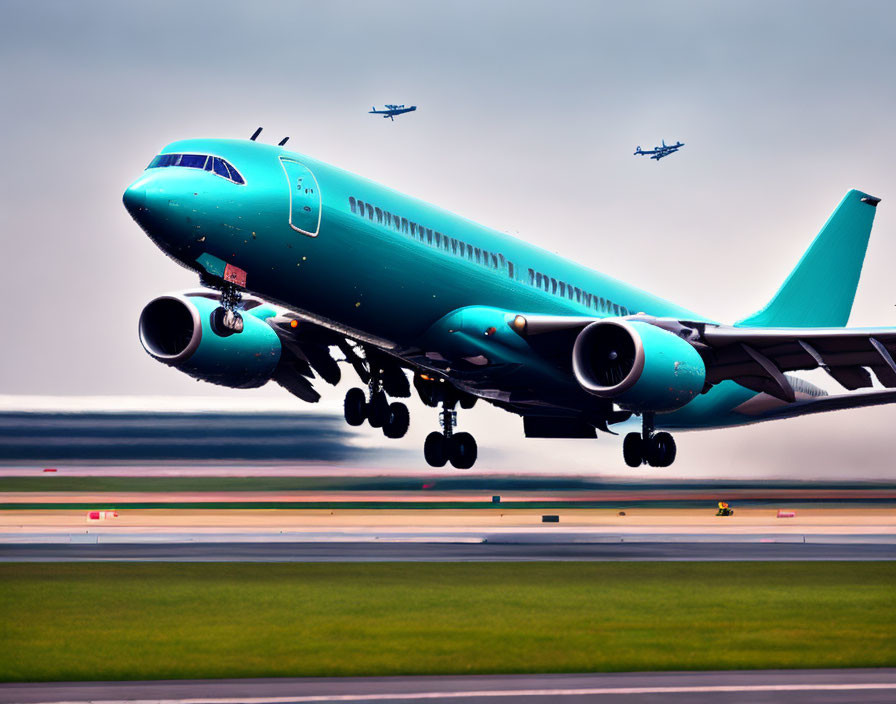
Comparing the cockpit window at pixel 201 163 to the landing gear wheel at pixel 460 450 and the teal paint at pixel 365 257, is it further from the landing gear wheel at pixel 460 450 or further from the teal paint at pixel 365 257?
the landing gear wheel at pixel 460 450

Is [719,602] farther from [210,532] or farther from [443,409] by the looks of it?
[443,409]

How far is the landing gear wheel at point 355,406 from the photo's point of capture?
41.1 meters

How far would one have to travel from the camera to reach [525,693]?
46.7 feet

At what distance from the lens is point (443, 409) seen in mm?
42250

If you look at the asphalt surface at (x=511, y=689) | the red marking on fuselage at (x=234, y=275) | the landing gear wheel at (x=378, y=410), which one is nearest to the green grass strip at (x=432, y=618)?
the asphalt surface at (x=511, y=689)

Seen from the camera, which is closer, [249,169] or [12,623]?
[12,623]

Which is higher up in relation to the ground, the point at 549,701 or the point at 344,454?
the point at 344,454

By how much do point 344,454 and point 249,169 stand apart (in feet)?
112

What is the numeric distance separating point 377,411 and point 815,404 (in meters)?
18.9

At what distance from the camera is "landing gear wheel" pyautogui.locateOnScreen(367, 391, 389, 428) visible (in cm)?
4094

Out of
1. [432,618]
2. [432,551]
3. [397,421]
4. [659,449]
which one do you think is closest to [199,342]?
[397,421]

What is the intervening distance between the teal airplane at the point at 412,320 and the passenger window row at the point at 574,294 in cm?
7

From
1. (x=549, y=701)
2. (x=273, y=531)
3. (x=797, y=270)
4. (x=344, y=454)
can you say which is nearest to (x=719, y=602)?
(x=549, y=701)

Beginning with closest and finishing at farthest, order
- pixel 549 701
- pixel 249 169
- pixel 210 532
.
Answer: pixel 549 701
pixel 249 169
pixel 210 532
